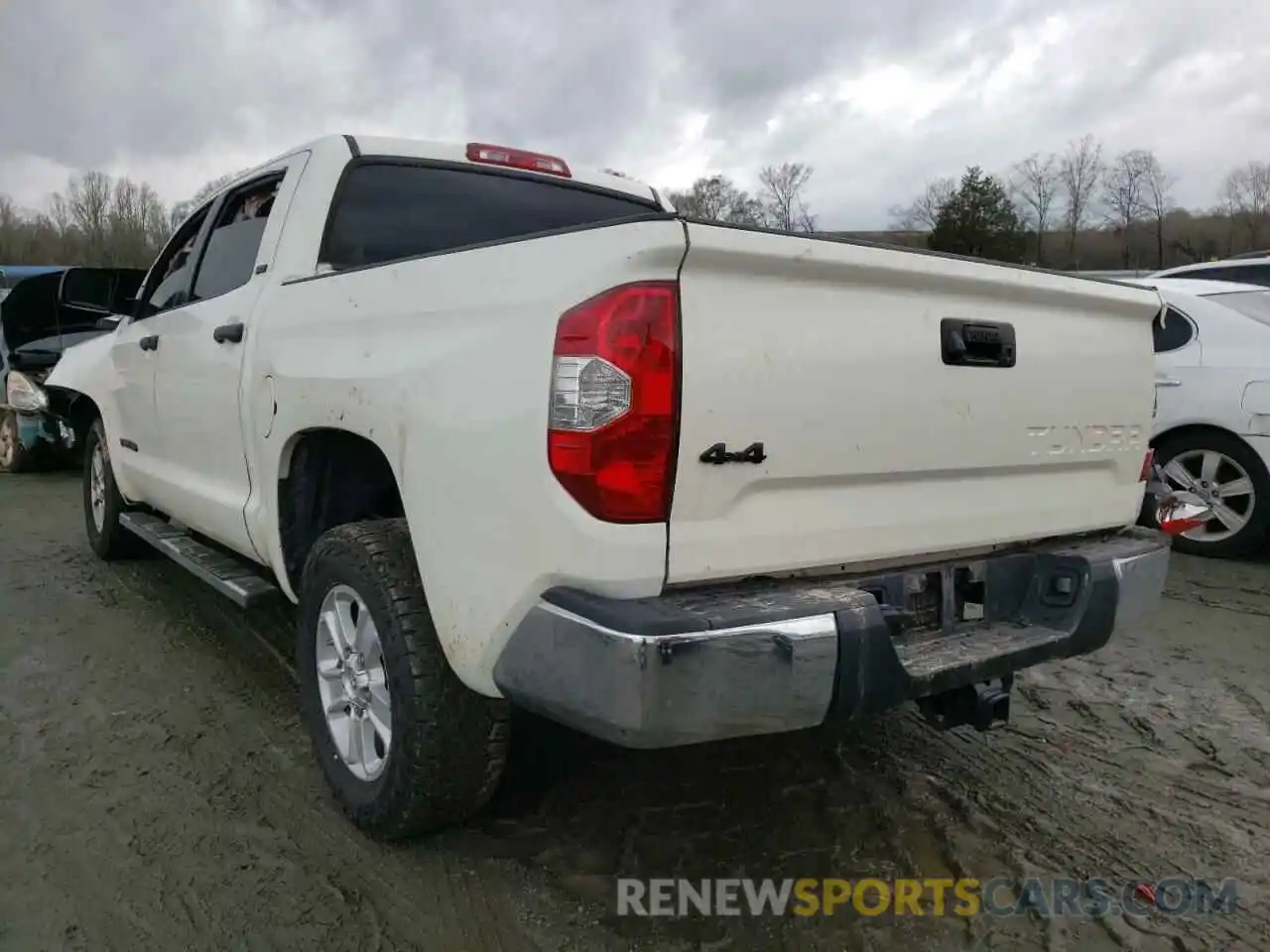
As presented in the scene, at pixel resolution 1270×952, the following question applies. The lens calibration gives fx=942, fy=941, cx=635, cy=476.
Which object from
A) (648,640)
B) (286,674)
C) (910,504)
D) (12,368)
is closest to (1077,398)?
(910,504)

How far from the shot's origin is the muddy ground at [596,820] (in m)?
2.21

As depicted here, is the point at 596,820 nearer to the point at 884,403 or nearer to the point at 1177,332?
the point at 884,403

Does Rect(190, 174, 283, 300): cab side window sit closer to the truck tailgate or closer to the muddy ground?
the muddy ground

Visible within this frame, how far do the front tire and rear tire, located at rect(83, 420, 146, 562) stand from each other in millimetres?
3045

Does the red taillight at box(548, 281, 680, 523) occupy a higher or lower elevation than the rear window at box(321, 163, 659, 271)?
lower

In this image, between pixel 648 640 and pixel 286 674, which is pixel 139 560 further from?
pixel 648 640

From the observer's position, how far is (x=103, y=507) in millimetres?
5422

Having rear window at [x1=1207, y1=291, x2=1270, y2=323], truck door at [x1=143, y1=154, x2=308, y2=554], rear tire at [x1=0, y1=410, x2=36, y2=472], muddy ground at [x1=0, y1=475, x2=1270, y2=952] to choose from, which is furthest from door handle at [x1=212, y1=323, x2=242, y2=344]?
rear tire at [x1=0, y1=410, x2=36, y2=472]

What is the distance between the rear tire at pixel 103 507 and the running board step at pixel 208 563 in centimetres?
47

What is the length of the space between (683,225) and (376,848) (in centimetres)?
181

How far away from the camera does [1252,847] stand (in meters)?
2.56

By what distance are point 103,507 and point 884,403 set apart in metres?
4.89

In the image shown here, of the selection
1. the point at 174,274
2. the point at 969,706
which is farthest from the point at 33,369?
the point at 969,706

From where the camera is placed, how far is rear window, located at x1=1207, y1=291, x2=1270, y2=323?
5.54m
